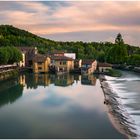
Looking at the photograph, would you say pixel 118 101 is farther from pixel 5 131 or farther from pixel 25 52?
pixel 25 52

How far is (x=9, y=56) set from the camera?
35.5 m

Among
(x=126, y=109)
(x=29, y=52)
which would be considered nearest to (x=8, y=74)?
(x=29, y=52)

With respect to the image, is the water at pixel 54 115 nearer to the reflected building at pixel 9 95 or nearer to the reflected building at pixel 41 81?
the reflected building at pixel 9 95

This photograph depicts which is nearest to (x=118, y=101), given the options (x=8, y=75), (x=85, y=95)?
(x=85, y=95)

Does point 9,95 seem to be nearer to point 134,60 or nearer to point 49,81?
point 49,81


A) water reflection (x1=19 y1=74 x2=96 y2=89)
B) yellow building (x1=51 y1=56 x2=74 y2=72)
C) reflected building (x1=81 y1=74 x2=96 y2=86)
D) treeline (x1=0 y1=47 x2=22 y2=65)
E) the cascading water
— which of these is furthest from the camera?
yellow building (x1=51 y1=56 x2=74 y2=72)

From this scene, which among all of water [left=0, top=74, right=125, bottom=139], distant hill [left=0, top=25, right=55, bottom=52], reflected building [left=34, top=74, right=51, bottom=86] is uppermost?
distant hill [left=0, top=25, right=55, bottom=52]

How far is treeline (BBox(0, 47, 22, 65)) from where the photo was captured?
1330 inches

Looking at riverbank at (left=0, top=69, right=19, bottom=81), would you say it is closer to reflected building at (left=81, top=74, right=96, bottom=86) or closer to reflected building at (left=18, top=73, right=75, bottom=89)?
reflected building at (left=18, top=73, right=75, bottom=89)

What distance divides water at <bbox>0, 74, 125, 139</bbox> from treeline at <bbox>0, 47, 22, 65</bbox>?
12454 millimetres

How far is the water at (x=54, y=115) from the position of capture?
1170 cm

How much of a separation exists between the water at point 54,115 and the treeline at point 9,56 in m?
12.5

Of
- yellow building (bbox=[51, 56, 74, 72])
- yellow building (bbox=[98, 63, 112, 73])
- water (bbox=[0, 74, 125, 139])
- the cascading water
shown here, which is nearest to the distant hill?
yellow building (bbox=[51, 56, 74, 72])

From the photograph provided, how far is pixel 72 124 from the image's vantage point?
42.6 ft
